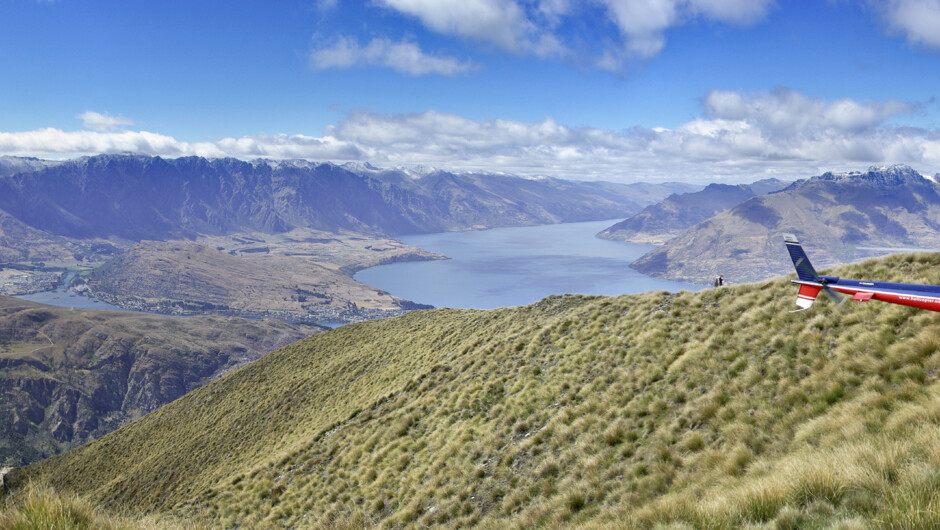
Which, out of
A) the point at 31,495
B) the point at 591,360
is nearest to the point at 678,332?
the point at 591,360

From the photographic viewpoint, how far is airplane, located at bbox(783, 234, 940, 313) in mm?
9289

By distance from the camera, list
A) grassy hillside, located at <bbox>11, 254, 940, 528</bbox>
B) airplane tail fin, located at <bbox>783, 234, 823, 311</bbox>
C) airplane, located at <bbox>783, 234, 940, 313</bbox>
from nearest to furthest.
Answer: grassy hillside, located at <bbox>11, 254, 940, 528</bbox> → airplane, located at <bbox>783, 234, 940, 313</bbox> → airplane tail fin, located at <bbox>783, 234, 823, 311</bbox>

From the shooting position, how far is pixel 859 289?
427 inches

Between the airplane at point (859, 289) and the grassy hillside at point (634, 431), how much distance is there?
57.9 inches

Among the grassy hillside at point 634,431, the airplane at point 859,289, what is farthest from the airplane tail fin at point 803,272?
the grassy hillside at point 634,431

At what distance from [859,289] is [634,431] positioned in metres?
6.79

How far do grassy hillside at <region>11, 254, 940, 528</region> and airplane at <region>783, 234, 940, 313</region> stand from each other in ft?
4.83

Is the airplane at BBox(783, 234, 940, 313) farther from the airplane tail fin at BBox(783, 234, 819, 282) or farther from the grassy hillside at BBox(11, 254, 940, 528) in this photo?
the grassy hillside at BBox(11, 254, 940, 528)

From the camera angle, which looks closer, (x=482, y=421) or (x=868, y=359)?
(x=868, y=359)

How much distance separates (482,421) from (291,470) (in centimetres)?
1151

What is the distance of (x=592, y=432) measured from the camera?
1335cm

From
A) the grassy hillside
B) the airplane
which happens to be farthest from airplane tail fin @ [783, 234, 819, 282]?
the grassy hillside

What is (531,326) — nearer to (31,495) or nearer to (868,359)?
(868,359)

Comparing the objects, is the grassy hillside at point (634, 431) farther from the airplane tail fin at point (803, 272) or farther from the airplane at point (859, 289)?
the airplane tail fin at point (803, 272)
